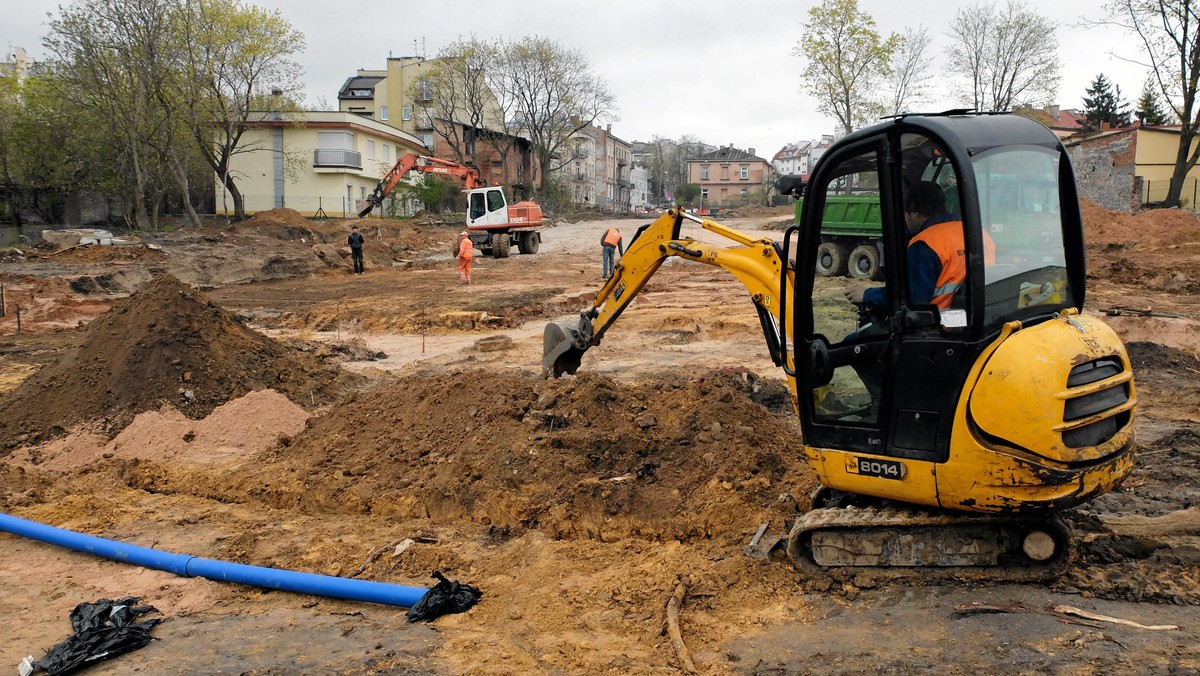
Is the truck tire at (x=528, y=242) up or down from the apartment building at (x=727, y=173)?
down

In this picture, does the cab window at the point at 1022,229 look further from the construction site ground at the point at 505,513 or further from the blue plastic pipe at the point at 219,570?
the blue plastic pipe at the point at 219,570

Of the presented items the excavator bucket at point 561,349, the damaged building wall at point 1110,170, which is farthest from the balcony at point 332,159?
the excavator bucket at point 561,349

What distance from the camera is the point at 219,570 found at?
579cm

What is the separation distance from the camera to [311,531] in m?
6.74

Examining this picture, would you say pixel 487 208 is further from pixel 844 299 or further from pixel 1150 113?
pixel 1150 113

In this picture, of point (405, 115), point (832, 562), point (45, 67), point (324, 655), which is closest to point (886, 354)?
point (832, 562)

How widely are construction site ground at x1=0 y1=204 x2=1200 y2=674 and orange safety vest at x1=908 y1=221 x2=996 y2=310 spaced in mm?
670

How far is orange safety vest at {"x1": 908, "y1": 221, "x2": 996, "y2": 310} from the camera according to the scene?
4.29 m

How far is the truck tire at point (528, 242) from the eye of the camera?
3566 cm

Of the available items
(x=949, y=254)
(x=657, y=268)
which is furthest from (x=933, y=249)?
(x=657, y=268)

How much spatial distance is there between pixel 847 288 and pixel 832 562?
1605 mm

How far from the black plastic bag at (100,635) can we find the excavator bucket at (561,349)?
388cm

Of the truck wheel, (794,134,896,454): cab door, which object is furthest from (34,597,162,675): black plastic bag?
the truck wheel

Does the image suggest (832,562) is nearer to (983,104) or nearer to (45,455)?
(45,455)
